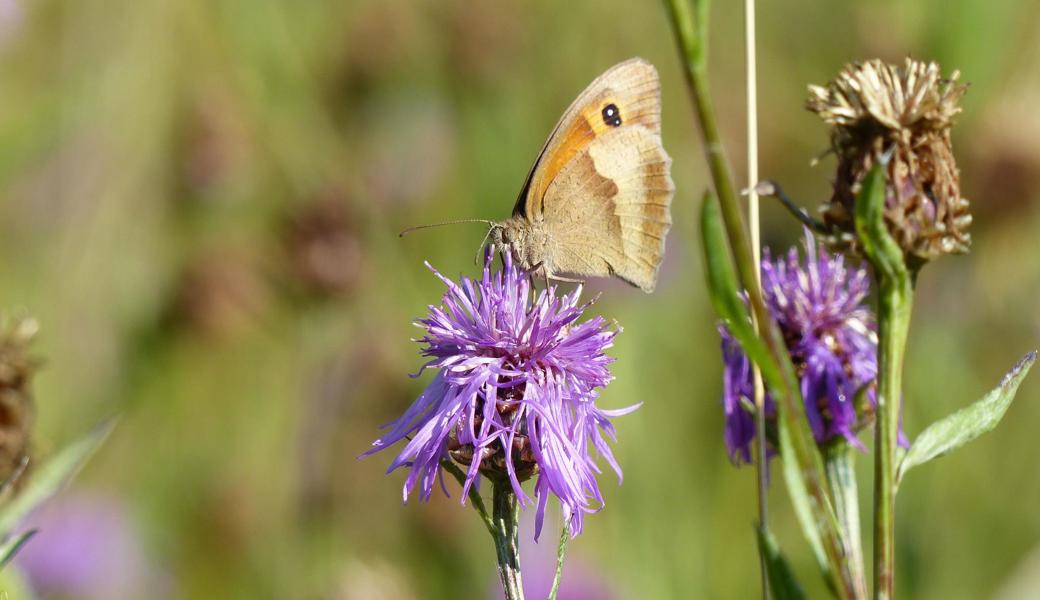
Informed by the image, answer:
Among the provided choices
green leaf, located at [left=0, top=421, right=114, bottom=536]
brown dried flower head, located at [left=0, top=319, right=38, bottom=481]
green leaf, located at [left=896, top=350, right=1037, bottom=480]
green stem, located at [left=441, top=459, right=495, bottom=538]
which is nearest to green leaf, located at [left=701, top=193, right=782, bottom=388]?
green leaf, located at [left=896, top=350, right=1037, bottom=480]

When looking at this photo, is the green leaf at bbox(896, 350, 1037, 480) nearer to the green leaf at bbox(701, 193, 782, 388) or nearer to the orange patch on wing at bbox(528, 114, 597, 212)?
the green leaf at bbox(701, 193, 782, 388)

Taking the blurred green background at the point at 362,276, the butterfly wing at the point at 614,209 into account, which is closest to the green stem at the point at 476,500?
the butterfly wing at the point at 614,209

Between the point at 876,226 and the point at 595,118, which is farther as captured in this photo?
the point at 595,118

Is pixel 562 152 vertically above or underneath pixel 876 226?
above

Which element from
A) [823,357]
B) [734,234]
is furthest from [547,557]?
[734,234]

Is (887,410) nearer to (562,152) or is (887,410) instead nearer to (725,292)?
(725,292)

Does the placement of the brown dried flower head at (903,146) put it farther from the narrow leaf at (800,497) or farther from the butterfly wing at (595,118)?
the butterfly wing at (595,118)

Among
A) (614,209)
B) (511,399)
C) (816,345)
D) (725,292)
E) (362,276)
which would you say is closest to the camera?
(725,292)

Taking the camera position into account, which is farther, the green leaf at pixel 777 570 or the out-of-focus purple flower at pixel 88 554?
the out-of-focus purple flower at pixel 88 554

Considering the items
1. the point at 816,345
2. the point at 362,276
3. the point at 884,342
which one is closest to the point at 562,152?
the point at 816,345
